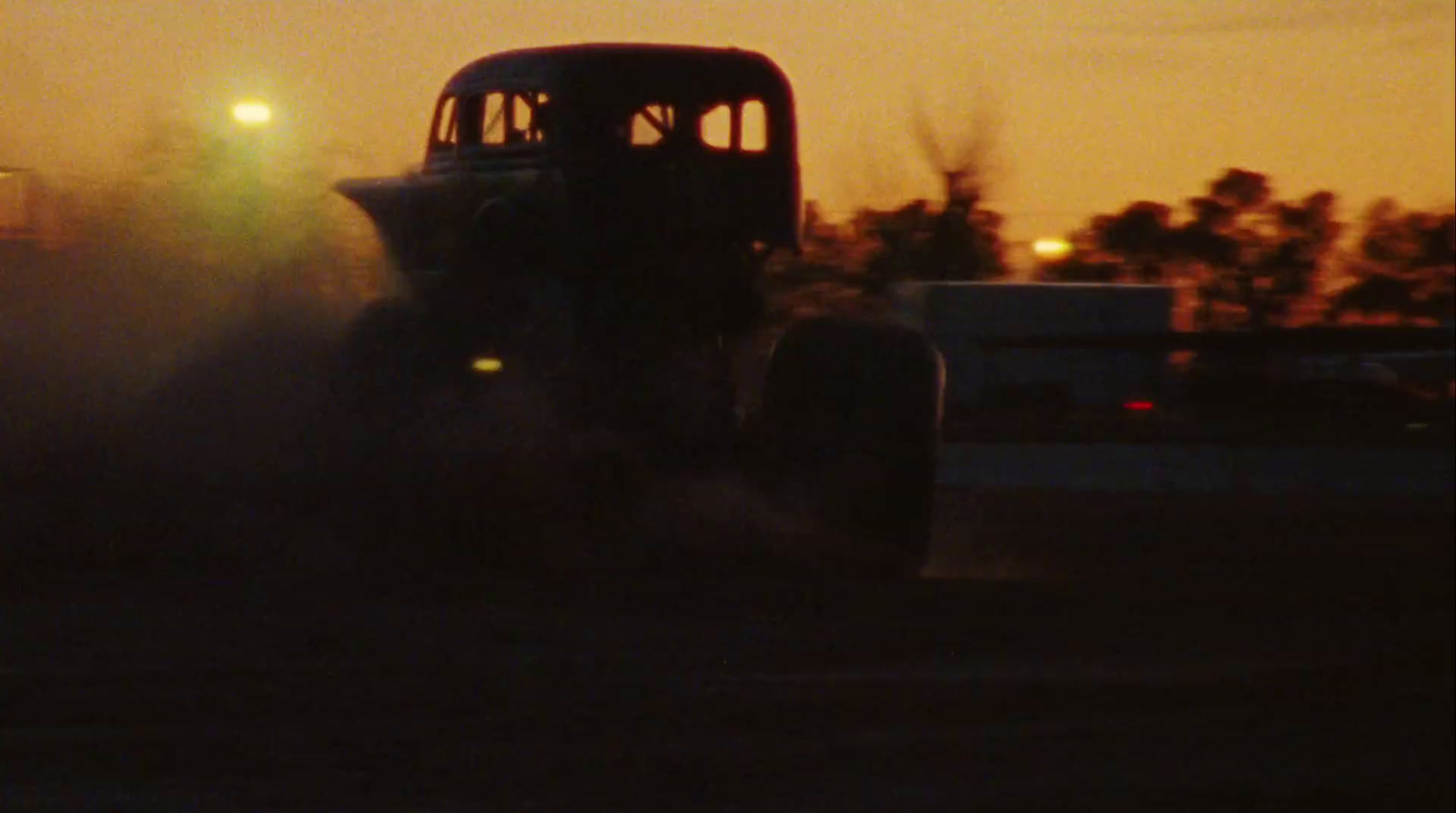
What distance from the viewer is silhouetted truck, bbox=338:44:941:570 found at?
34.8 feet

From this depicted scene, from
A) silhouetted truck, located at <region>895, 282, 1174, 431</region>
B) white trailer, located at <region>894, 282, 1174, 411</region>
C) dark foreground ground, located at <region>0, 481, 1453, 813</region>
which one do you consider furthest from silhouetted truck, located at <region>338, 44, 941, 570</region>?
white trailer, located at <region>894, 282, 1174, 411</region>

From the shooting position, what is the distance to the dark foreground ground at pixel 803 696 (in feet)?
20.0

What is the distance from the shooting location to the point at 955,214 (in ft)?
137

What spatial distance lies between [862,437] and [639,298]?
48.7 inches

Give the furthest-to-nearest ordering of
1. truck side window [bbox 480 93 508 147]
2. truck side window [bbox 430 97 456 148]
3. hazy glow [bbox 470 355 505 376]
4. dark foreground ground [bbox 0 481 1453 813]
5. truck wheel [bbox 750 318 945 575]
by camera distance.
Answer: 1. truck side window [bbox 430 97 456 148]
2. truck side window [bbox 480 93 508 147]
3. truck wheel [bbox 750 318 945 575]
4. hazy glow [bbox 470 355 505 376]
5. dark foreground ground [bbox 0 481 1453 813]

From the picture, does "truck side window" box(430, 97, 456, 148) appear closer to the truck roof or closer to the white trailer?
the truck roof

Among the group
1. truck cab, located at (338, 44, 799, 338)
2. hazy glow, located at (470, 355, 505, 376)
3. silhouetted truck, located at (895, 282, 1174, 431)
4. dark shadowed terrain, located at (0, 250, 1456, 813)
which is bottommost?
silhouetted truck, located at (895, 282, 1174, 431)

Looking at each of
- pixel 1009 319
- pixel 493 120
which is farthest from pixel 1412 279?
pixel 1009 319

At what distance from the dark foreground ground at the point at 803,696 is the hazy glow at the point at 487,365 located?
4.39ft

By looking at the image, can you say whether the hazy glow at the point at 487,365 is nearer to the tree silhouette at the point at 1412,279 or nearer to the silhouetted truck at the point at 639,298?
the silhouetted truck at the point at 639,298

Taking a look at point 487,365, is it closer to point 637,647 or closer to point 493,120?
point 493,120

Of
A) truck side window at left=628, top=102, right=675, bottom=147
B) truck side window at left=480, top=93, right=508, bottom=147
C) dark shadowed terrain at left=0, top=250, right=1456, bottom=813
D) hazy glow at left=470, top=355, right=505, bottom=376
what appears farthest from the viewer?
truck side window at left=480, top=93, right=508, bottom=147

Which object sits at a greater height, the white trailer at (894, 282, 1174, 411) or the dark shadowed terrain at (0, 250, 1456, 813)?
the dark shadowed terrain at (0, 250, 1456, 813)

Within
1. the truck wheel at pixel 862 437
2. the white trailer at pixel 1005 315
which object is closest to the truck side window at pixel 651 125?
the truck wheel at pixel 862 437
